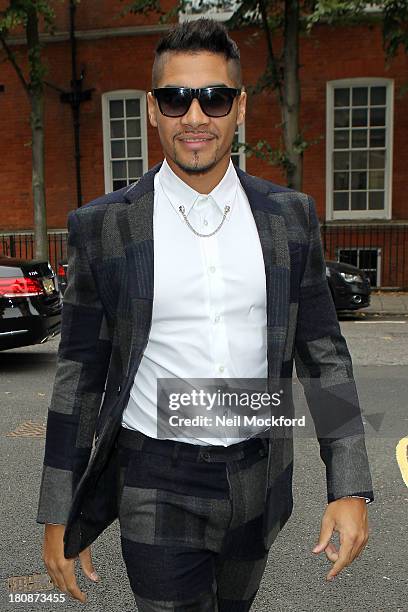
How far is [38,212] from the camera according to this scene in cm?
1638

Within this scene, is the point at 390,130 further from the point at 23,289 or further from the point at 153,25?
the point at 23,289

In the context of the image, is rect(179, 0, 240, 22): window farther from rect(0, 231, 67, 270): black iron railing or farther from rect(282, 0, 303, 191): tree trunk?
rect(0, 231, 67, 270): black iron railing

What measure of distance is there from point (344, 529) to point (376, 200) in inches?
657

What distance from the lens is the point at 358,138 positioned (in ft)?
57.6

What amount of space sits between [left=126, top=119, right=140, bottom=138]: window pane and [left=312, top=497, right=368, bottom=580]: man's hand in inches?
689

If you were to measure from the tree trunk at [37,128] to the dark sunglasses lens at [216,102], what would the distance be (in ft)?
48.1

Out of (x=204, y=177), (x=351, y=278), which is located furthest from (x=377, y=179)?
(x=204, y=177)

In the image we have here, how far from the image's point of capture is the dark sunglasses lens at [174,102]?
1779 mm

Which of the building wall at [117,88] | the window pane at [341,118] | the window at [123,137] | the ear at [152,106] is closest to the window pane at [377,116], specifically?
the building wall at [117,88]

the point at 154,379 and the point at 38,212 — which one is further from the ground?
the point at 38,212

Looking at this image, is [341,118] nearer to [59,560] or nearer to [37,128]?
[37,128]

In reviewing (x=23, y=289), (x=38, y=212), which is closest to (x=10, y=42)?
(x=38, y=212)

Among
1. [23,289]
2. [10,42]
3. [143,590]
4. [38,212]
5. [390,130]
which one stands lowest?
[143,590]

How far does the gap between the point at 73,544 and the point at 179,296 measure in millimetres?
719
